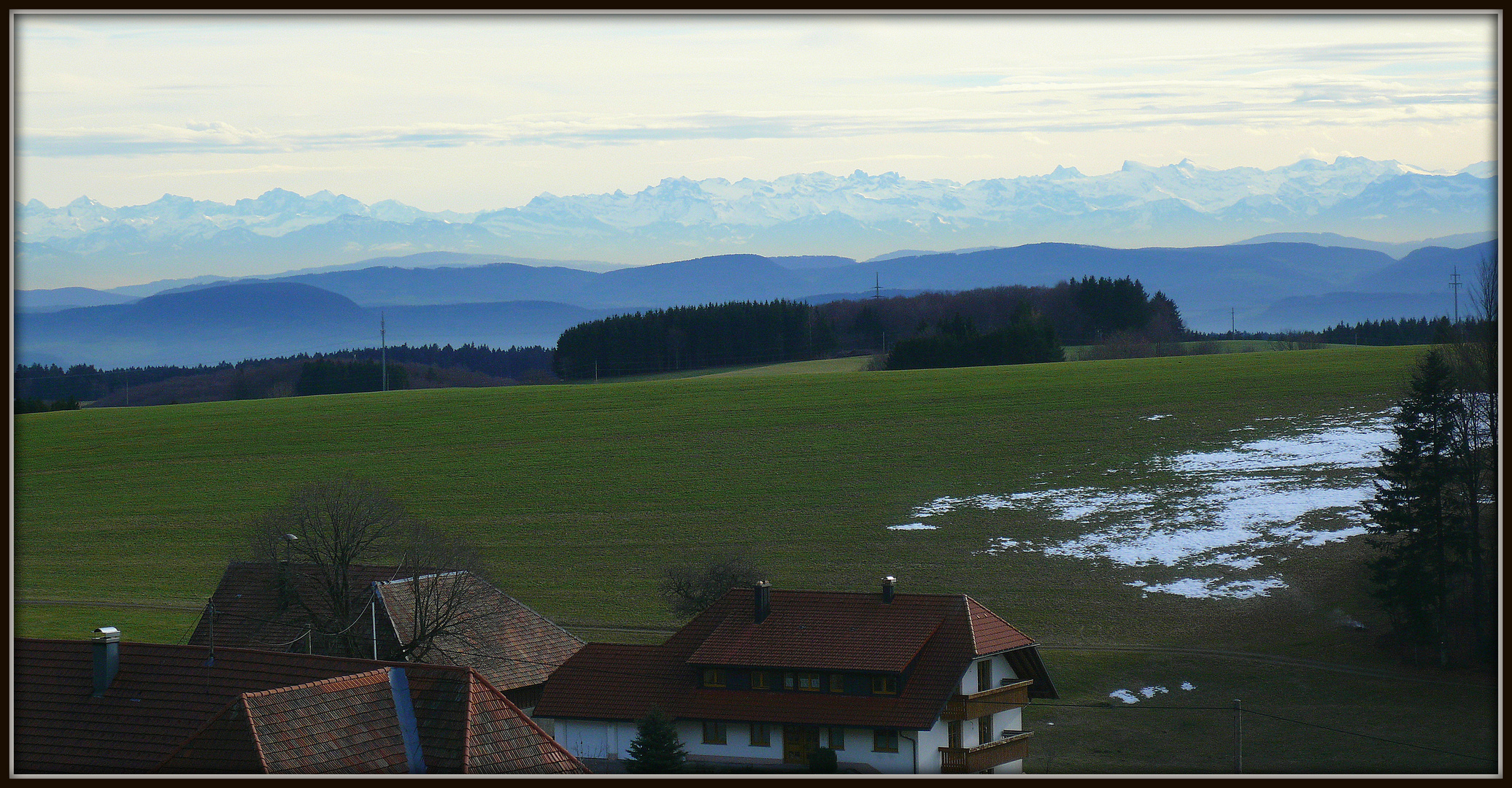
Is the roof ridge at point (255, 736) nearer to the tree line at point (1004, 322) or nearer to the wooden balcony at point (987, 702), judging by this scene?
the wooden balcony at point (987, 702)

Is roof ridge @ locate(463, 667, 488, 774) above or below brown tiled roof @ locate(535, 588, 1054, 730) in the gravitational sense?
above

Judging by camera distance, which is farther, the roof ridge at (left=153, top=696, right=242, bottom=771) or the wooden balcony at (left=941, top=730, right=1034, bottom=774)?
the wooden balcony at (left=941, top=730, right=1034, bottom=774)

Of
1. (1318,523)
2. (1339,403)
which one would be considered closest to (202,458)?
(1318,523)

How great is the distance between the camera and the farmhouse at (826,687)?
34781 mm

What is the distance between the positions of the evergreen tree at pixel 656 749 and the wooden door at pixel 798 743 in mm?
4084

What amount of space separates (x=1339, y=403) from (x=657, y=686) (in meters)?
54.4

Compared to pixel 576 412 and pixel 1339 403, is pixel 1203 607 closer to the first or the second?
pixel 1339 403

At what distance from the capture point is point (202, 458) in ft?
264

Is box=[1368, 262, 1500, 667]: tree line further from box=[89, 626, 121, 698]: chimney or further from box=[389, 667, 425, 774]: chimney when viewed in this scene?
box=[89, 626, 121, 698]: chimney

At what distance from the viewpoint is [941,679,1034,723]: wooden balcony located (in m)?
34.9

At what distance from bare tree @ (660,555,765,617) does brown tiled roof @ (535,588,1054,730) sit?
4.54 metres

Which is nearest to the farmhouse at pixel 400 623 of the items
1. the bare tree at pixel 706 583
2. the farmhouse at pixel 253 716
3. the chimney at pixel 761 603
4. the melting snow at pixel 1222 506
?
the bare tree at pixel 706 583

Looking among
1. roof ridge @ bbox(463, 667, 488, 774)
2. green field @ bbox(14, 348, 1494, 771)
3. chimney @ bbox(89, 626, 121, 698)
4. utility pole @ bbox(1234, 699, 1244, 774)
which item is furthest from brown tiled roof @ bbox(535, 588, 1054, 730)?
chimney @ bbox(89, 626, 121, 698)

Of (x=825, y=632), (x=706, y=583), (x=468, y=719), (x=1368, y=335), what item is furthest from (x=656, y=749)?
(x=1368, y=335)
